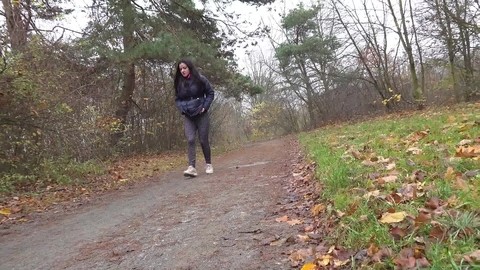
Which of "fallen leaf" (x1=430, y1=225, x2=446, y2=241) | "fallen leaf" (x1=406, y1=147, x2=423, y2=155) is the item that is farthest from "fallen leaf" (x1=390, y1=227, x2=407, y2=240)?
"fallen leaf" (x1=406, y1=147, x2=423, y2=155)

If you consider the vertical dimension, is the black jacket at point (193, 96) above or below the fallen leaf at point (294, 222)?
above

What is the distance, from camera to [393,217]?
7.85ft

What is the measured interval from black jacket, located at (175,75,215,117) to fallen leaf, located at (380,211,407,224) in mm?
4515

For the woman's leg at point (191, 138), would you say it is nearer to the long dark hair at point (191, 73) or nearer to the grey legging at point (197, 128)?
the grey legging at point (197, 128)

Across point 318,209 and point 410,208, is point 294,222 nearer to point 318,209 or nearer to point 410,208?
point 318,209

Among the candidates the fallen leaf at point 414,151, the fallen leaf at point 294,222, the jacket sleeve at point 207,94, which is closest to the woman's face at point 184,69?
the jacket sleeve at point 207,94

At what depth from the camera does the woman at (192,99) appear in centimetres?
661

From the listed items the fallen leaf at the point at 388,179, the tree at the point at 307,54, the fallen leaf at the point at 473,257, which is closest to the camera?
the fallen leaf at the point at 473,257

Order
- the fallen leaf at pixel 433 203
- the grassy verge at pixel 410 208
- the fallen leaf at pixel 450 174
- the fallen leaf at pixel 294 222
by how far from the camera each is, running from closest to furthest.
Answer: the grassy verge at pixel 410 208 < the fallen leaf at pixel 433 203 < the fallen leaf at pixel 450 174 < the fallen leaf at pixel 294 222

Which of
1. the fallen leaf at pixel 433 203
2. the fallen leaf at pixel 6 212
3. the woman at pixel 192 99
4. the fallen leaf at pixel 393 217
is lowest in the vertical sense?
the fallen leaf at pixel 393 217

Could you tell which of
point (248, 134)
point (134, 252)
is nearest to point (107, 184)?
point (134, 252)

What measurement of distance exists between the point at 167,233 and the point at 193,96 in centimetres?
364

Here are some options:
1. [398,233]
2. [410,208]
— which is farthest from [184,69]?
[398,233]

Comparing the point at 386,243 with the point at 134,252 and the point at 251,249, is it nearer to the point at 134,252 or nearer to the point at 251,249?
the point at 251,249
